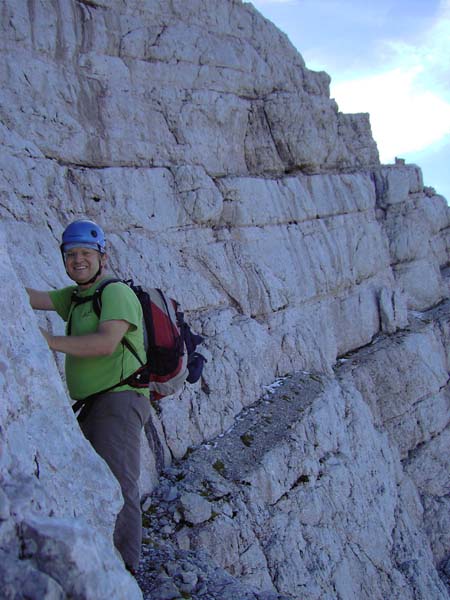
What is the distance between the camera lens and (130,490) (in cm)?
513

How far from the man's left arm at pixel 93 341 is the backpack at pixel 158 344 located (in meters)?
0.29

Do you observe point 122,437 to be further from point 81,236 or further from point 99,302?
point 81,236

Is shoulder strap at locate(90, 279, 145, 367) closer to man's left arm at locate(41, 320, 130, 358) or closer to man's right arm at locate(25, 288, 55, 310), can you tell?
man's left arm at locate(41, 320, 130, 358)

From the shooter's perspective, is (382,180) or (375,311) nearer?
(375,311)

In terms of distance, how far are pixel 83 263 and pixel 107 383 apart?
1.13 m

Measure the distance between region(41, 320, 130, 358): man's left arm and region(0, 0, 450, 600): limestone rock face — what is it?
329 mm

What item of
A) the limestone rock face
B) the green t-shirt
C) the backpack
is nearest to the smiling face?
the green t-shirt

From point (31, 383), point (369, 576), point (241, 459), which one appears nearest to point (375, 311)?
point (369, 576)

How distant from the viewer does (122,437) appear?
5.05 meters

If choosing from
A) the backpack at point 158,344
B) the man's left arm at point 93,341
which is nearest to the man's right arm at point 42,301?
the backpack at point 158,344

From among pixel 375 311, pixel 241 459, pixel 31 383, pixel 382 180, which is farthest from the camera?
pixel 382 180

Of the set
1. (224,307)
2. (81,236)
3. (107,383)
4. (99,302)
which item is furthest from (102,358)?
(224,307)

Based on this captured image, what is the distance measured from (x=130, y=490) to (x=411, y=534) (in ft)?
52.1

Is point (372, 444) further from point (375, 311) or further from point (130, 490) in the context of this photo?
point (130, 490)
